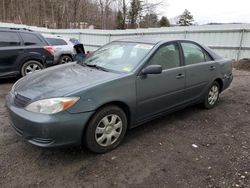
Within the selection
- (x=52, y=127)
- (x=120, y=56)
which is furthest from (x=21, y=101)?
(x=120, y=56)

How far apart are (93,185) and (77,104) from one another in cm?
94

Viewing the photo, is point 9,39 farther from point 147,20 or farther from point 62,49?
point 147,20

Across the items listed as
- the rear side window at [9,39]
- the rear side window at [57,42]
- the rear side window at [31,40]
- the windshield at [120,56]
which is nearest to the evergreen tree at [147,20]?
the rear side window at [57,42]

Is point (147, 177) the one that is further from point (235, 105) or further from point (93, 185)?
point (235, 105)

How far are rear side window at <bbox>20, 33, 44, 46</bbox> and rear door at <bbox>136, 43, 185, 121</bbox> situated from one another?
4.92 m

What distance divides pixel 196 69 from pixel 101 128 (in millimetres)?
2329

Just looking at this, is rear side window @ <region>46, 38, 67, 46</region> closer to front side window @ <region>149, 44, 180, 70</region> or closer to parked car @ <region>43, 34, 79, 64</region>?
parked car @ <region>43, 34, 79, 64</region>

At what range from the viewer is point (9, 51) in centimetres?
674

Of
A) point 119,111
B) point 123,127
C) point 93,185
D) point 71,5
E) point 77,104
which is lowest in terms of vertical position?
point 93,185

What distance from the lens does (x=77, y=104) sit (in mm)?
2818

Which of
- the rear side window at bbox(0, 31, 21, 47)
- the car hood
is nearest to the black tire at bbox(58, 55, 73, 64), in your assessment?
the rear side window at bbox(0, 31, 21, 47)

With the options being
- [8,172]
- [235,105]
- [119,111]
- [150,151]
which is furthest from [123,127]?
[235,105]

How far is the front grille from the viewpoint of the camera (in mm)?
2938

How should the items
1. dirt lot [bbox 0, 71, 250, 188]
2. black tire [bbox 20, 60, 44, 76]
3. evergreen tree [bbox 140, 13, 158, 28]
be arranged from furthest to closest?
evergreen tree [bbox 140, 13, 158, 28], black tire [bbox 20, 60, 44, 76], dirt lot [bbox 0, 71, 250, 188]
